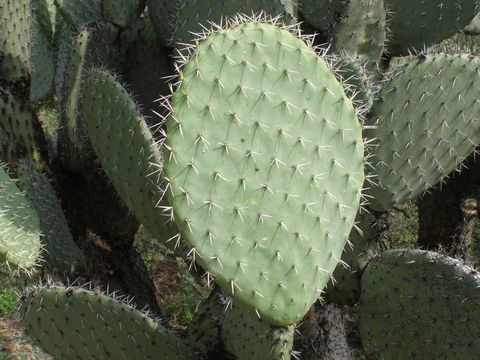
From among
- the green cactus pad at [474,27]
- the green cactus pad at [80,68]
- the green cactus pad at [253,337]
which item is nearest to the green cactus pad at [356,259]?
the green cactus pad at [253,337]

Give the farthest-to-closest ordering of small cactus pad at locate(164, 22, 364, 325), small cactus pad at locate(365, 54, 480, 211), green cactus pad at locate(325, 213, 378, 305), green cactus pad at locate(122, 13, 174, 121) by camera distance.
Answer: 1. green cactus pad at locate(122, 13, 174, 121)
2. green cactus pad at locate(325, 213, 378, 305)
3. small cactus pad at locate(365, 54, 480, 211)
4. small cactus pad at locate(164, 22, 364, 325)

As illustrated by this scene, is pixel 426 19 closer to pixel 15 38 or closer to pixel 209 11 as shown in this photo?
pixel 209 11

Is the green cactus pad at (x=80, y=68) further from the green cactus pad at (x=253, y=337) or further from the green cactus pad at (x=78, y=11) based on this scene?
the green cactus pad at (x=253, y=337)

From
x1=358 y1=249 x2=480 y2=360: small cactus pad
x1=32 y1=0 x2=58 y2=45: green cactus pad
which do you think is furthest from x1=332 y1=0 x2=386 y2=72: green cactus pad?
x1=32 y1=0 x2=58 y2=45: green cactus pad

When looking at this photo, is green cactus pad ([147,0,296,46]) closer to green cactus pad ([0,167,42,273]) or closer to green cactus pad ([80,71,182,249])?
green cactus pad ([80,71,182,249])

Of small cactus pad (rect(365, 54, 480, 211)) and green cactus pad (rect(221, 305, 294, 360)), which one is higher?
small cactus pad (rect(365, 54, 480, 211))

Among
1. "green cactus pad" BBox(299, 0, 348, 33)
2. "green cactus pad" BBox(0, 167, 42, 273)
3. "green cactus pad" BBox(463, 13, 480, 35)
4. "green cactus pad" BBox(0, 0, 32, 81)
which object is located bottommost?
"green cactus pad" BBox(0, 167, 42, 273)

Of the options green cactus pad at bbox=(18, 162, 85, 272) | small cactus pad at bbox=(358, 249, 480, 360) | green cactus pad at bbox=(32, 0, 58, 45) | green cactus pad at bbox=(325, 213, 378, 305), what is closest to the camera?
small cactus pad at bbox=(358, 249, 480, 360)
